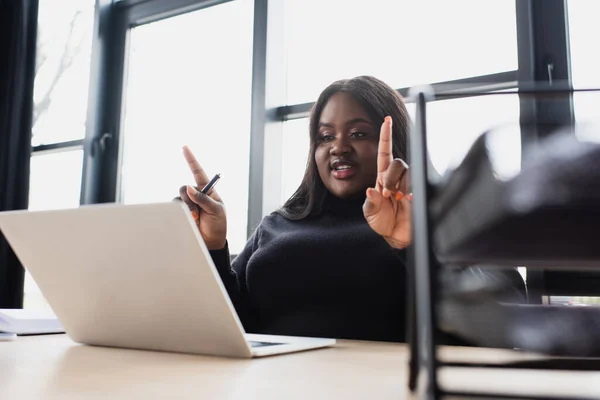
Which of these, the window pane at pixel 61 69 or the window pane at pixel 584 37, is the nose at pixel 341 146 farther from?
the window pane at pixel 61 69

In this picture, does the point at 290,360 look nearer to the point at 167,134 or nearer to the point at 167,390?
the point at 167,390

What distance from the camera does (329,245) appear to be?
4.59 ft

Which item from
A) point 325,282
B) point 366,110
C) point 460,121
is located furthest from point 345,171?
point 460,121

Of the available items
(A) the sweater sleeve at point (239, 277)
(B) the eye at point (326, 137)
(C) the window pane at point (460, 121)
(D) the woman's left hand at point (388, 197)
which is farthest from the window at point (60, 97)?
(C) the window pane at point (460, 121)

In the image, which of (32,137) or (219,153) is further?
(32,137)

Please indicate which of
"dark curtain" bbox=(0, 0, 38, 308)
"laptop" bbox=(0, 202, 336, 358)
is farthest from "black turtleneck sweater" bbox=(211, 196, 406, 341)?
"dark curtain" bbox=(0, 0, 38, 308)

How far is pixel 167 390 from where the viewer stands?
1.59ft

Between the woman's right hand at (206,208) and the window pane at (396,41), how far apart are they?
103 cm

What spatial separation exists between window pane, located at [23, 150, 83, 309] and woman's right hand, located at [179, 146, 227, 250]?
1680mm

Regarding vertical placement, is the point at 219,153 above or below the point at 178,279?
above

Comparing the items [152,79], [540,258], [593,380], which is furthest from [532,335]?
[152,79]

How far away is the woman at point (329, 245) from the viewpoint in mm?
1332

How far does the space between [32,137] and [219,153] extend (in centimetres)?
103

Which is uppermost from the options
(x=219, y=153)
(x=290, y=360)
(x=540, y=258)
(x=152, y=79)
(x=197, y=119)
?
(x=152, y=79)
